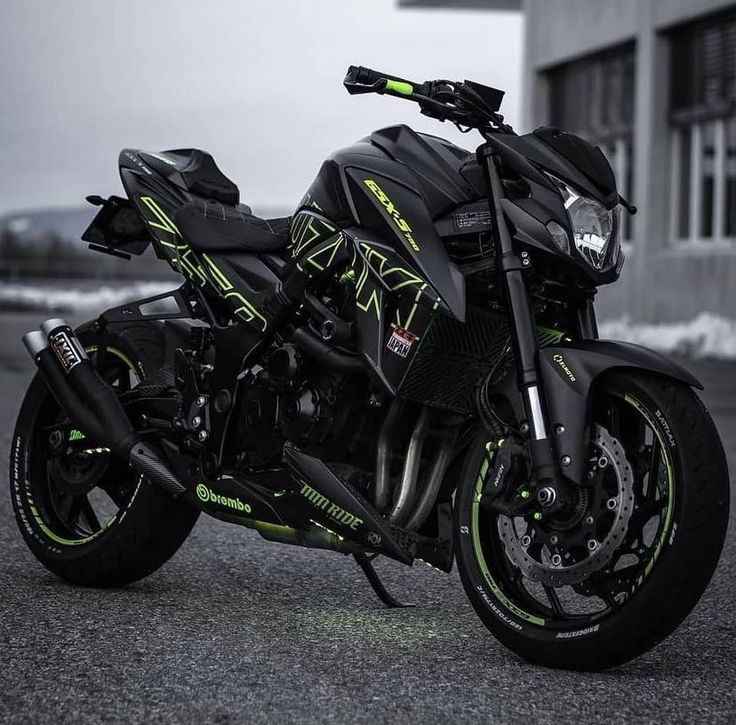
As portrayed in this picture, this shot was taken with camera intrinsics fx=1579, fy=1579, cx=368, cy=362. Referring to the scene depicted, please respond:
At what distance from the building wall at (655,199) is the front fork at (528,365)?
16.3 m

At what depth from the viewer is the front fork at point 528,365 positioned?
3650 mm

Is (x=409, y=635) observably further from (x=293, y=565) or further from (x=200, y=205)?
(x=200, y=205)

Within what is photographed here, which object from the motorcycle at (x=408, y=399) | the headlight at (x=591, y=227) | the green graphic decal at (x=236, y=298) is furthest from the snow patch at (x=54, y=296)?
the headlight at (x=591, y=227)

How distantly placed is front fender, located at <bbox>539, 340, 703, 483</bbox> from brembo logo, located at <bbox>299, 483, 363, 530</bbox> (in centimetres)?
63

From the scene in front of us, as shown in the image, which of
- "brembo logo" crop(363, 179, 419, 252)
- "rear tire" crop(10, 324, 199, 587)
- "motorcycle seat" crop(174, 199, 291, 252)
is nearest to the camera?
"brembo logo" crop(363, 179, 419, 252)

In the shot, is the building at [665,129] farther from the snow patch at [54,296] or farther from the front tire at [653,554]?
the front tire at [653,554]

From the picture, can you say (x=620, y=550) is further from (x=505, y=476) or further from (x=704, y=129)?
(x=704, y=129)

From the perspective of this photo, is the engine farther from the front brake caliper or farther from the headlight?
the headlight

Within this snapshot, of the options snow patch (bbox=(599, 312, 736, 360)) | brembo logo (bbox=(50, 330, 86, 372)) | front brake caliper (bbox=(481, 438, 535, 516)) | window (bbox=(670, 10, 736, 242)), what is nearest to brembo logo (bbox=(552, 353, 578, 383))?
front brake caliper (bbox=(481, 438, 535, 516))

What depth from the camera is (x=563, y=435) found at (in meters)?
3.65

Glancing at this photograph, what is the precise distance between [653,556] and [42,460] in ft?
7.27

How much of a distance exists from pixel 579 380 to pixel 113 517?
1.72m

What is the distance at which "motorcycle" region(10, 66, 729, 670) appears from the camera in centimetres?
361

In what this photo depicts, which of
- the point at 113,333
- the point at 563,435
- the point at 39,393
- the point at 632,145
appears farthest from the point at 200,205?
the point at 632,145
